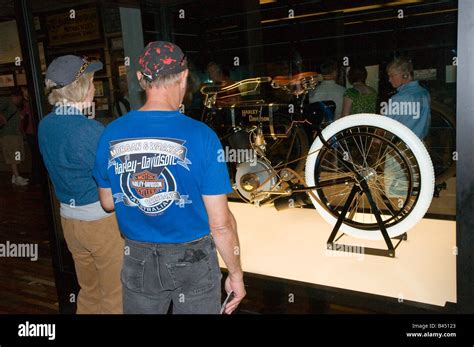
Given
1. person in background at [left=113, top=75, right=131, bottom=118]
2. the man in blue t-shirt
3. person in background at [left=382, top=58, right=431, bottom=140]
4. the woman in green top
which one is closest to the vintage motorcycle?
the woman in green top

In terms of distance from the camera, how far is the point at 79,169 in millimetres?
2334

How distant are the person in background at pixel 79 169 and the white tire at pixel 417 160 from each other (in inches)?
61.6

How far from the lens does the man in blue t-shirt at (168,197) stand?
1729 millimetres

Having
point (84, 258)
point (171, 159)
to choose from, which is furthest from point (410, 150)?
point (84, 258)

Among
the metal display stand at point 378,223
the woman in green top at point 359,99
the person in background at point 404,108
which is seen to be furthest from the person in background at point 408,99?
the metal display stand at point 378,223

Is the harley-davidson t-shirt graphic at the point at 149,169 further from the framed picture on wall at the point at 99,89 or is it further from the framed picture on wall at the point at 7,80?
the framed picture on wall at the point at 7,80

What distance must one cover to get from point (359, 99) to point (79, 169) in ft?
7.90

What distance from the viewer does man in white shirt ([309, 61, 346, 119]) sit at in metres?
3.93

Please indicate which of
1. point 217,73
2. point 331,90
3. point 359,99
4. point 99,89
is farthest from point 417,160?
point 99,89

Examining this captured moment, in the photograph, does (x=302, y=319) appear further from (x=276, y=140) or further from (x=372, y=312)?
(x=276, y=140)

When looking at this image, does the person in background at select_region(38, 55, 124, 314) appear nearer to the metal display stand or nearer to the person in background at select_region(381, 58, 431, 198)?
the metal display stand

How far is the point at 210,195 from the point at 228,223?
145 mm

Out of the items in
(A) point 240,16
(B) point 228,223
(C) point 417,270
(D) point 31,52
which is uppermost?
(A) point 240,16

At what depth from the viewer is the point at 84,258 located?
250 centimetres
